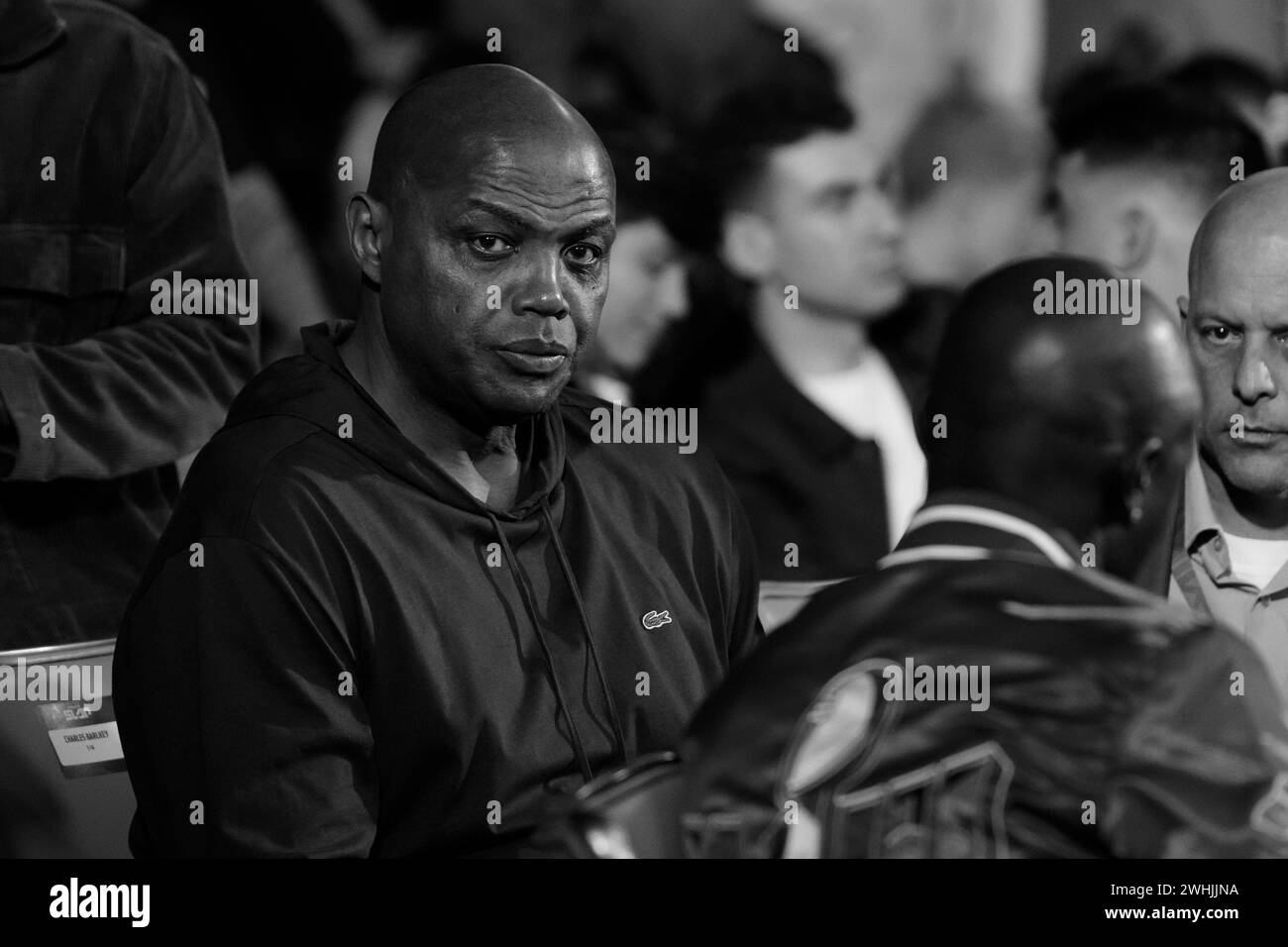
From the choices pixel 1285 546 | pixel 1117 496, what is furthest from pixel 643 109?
pixel 1117 496

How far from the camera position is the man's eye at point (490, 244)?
75.7 inches

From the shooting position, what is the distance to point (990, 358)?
66.1 inches

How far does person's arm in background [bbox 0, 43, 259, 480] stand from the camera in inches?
92.0

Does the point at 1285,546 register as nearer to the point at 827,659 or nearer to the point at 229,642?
the point at 827,659

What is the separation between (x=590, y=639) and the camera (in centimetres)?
198

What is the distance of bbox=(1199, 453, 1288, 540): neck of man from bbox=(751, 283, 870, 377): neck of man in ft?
2.30

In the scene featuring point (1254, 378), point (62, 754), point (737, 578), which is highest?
point (1254, 378)

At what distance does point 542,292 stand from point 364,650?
419 millimetres

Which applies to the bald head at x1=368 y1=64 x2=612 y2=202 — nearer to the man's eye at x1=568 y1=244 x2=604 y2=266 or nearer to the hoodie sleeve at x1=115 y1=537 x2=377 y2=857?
the man's eye at x1=568 y1=244 x2=604 y2=266

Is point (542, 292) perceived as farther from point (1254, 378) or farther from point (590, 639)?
point (1254, 378)

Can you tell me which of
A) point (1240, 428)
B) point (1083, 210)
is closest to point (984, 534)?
point (1240, 428)

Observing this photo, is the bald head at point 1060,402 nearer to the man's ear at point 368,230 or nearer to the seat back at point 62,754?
the man's ear at point 368,230

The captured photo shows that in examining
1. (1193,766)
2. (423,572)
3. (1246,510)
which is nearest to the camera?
(1193,766)
